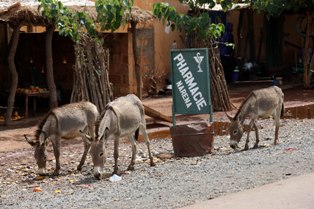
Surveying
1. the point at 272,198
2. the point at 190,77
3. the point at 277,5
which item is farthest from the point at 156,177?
the point at 277,5

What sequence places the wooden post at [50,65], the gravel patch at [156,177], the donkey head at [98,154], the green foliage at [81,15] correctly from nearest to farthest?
the gravel patch at [156,177] → the donkey head at [98,154] → the green foliage at [81,15] → the wooden post at [50,65]

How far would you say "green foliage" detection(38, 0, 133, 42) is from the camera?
14.6 meters

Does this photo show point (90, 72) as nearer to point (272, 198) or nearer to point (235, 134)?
point (235, 134)

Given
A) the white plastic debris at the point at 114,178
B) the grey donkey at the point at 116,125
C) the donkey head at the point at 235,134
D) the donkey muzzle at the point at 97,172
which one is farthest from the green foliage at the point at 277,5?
the donkey muzzle at the point at 97,172

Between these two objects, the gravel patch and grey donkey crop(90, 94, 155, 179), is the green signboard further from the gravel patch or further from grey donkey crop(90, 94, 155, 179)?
grey donkey crop(90, 94, 155, 179)

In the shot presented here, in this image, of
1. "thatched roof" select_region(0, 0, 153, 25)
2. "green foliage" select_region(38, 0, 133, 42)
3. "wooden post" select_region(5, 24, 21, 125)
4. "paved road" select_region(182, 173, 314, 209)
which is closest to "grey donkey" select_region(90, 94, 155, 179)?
"paved road" select_region(182, 173, 314, 209)

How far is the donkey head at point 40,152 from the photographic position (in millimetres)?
12039

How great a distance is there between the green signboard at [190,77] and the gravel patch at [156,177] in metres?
1.14

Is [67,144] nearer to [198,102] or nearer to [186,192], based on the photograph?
[198,102]

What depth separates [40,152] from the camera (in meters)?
12.0

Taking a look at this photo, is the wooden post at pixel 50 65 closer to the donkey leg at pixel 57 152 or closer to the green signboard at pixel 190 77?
the green signboard at pixel 190 77

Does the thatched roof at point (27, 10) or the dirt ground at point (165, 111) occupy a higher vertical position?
the thatched roof at point (27, 10)

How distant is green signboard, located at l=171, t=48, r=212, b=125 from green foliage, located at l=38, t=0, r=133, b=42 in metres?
1.66

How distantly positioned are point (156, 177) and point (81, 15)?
5.48 metres
